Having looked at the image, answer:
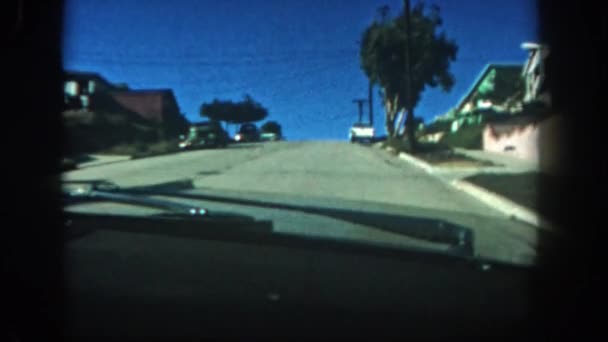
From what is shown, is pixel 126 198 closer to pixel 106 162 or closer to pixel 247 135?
pixel 106 162

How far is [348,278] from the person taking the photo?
3.92 m

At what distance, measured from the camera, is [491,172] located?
1295 centimetres

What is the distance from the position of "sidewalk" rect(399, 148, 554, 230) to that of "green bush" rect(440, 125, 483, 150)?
0.26 m

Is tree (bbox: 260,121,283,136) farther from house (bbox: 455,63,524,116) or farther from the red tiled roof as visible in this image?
house (bbox: 455,63,524,116)

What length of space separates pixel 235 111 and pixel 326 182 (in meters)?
4.80

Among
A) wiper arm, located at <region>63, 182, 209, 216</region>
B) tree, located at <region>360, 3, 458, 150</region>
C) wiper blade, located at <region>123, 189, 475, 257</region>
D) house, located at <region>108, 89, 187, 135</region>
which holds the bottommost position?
wiper blade, located at <region>123, 189, 475, 257</region>

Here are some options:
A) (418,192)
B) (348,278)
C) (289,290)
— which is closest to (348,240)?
(348,278)

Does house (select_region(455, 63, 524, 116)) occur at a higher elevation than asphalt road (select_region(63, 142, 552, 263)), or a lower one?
higher

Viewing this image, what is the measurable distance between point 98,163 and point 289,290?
3.48 m

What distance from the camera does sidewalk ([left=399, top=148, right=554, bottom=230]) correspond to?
9.18 metres

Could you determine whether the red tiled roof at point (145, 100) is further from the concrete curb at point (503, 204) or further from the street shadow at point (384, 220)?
the concrete curb at point (503, 204)

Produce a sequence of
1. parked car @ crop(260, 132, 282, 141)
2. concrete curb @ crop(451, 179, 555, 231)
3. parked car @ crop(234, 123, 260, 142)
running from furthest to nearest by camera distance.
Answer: concrete curb @ crop(451, 179, 555, 231), parked car @ crop(234, 123, 260, 142), parked car @ crop(260, 132, 282, 141)

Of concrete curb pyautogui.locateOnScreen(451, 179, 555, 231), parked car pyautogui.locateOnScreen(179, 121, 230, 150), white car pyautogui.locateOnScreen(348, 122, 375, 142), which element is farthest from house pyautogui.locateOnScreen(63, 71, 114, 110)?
concrete curb pyautogui.locateOnScreen(451, 179, 555, 231)

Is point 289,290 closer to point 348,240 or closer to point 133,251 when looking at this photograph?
point 348,240
